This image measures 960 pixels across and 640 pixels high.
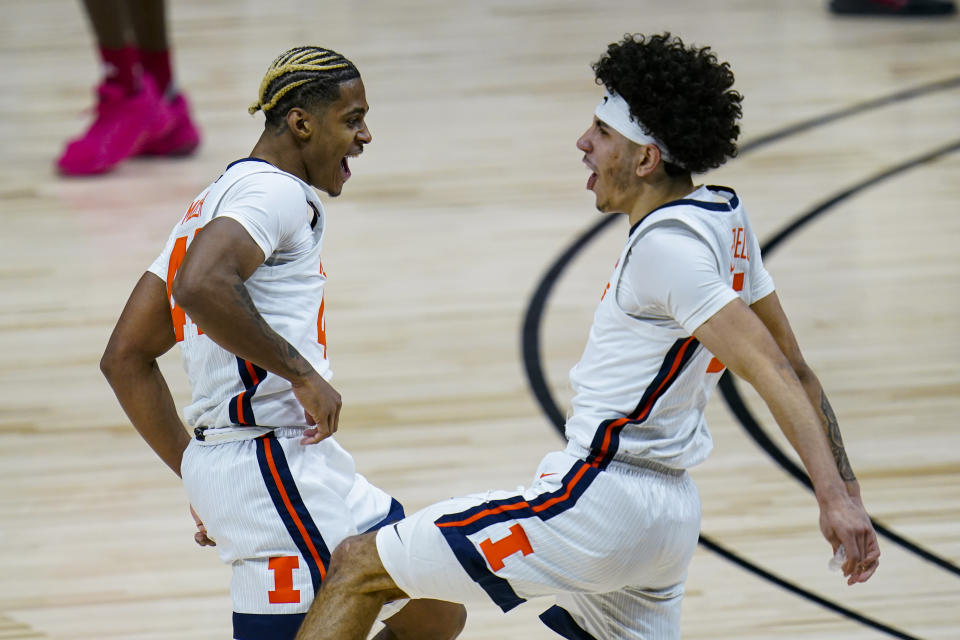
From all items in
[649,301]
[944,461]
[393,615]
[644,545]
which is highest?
[649,301]

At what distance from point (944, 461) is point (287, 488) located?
229cm

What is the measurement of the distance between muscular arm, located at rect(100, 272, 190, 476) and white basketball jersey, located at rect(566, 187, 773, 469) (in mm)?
735

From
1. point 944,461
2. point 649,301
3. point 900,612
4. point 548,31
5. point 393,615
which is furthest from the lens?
point 548,31

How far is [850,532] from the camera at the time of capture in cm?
204

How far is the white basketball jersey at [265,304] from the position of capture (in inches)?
88.5

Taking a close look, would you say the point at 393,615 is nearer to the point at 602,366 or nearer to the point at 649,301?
the point at 602,366

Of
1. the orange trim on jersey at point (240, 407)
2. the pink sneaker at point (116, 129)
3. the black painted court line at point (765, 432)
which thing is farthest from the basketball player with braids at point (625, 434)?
the pink sneaker at point (116, 129)

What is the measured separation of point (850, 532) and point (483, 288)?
3413 millimetres

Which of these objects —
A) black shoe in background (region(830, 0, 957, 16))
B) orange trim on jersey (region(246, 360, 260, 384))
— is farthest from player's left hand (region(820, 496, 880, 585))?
black shoe in background (region(830, 0, 957, 16))

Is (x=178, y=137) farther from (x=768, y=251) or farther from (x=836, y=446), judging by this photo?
(x=836, y=446)

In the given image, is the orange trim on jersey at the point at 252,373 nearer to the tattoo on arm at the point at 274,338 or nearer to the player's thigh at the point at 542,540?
the tattoo on arm at the point at 274,338

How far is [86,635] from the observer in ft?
10.5

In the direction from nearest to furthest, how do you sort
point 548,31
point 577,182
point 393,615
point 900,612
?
point 393,615 → point 900,612 → point 577,182 → point 548,31

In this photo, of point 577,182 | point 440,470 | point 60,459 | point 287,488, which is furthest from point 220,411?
point 577,182
